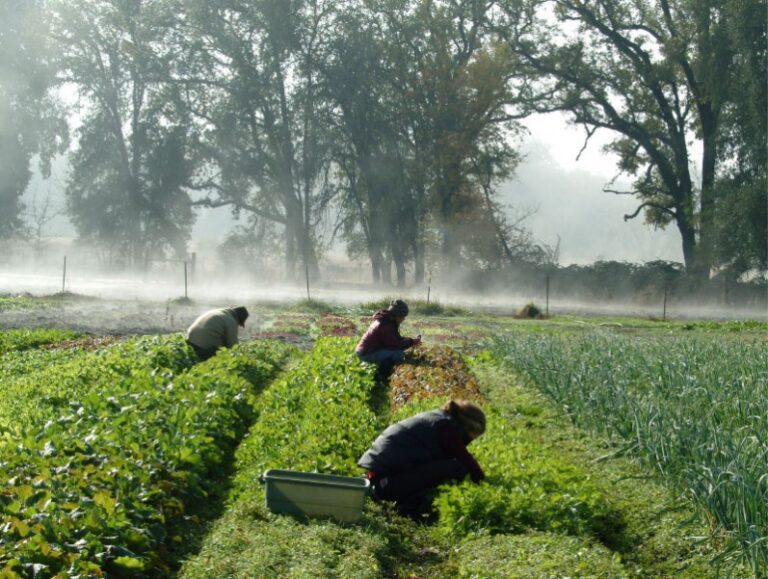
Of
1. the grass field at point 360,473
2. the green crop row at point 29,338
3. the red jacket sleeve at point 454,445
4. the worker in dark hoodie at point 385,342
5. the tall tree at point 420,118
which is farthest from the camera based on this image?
the tall tree at point 420,118

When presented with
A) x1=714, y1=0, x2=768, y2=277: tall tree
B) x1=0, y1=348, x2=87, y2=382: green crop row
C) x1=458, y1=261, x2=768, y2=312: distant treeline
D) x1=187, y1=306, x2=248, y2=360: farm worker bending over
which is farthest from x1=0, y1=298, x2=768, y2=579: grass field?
x1=458, y1=261, x2=768, y2=312: distant treeline

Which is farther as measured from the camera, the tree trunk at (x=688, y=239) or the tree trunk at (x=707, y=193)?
the tree trunk at (x=688, y=239)

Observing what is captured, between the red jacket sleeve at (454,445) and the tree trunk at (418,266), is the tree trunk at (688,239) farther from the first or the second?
the red jacket sleeve at (454,445)

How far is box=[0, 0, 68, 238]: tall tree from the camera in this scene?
5634 cm

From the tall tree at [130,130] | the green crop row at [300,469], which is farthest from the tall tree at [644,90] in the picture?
the green crop row at [300,469]

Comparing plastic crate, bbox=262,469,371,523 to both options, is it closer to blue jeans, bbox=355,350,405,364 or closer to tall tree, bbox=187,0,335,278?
blue jeans, bbox=355,350,405,364

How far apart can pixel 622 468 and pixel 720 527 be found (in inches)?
90.5

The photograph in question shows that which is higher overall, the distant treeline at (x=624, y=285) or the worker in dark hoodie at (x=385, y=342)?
the distant treeline at (x=624, y=285)

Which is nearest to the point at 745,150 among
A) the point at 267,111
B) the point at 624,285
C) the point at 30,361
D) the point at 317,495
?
the point at 624,285

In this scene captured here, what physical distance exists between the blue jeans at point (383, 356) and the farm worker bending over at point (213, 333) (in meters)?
2.38

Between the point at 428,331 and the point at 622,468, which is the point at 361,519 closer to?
the point at 622,468

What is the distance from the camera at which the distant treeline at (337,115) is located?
48.9m

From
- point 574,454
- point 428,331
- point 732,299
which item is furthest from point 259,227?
point 574,454

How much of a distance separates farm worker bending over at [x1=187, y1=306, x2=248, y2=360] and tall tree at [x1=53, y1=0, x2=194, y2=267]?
139ft
